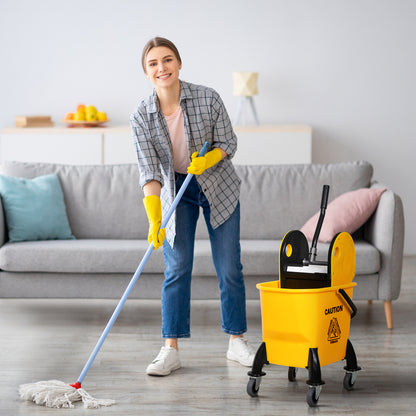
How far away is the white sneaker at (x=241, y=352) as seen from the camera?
270 cm

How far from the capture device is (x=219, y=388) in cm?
246

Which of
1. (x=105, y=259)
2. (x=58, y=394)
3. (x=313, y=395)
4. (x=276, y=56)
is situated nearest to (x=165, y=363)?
(x=58, y=394)

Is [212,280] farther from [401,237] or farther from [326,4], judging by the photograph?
[326,4]

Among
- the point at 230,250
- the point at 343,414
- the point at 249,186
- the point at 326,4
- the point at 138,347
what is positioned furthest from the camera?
the point at 326,4

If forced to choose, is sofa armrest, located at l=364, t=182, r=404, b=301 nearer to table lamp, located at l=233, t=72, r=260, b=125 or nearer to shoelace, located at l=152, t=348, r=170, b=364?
shoelace, located at l=152, t=348, r=170, b=364

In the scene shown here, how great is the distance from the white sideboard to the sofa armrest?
167 cm

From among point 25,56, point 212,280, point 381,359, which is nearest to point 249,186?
point 212,280

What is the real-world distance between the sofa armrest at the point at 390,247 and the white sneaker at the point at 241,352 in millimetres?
866

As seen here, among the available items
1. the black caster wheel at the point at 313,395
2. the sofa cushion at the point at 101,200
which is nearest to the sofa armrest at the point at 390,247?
the black caster wheel at the point at 313,395

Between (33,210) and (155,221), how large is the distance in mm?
1326

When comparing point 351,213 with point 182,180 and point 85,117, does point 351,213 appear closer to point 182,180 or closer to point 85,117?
point 182,180

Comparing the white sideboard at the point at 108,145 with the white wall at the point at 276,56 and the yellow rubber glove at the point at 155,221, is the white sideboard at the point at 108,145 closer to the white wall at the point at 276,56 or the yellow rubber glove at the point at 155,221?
the white wall at the point at 276,56

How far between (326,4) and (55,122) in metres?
2.29

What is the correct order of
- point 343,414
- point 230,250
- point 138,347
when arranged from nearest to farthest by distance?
point 343,414 → point 230,250 → point 138,347
